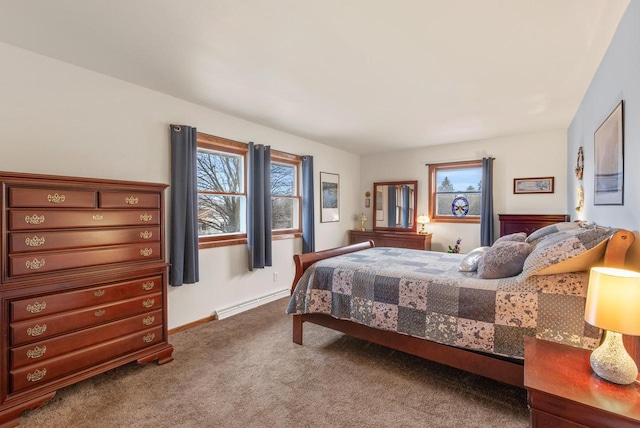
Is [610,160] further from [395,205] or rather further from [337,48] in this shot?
[395,205]

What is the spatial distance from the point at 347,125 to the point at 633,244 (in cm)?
311

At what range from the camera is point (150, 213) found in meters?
2.43

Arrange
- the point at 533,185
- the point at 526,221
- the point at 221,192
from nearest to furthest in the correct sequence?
the point at 221,192 < the point at 526,221 < the point at 533,185

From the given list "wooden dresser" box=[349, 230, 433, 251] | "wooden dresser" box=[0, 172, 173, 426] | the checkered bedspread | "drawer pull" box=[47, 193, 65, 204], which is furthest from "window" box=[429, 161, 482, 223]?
"drawer pull" box=[47, 193, 65, 204]

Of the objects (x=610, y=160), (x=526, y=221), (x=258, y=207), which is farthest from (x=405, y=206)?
(x=610, y=160)

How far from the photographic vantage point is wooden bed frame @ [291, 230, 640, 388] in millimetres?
1528

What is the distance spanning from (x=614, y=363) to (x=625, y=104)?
155cm

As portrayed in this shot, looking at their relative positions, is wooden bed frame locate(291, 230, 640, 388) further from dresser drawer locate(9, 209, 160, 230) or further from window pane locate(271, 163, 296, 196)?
window pane locate(271, 163, 296, 196)

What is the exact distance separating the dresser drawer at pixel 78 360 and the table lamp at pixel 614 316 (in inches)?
111

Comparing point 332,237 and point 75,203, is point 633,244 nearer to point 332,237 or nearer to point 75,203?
point 75,203

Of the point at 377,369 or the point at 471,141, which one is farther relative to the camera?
the point at 471,141

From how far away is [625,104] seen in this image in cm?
175

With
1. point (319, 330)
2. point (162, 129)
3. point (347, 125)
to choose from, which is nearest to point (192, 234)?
point (162, 129)

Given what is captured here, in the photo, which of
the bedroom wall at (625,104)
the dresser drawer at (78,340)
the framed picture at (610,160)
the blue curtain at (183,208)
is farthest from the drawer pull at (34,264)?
the framed picture at (610,160)
